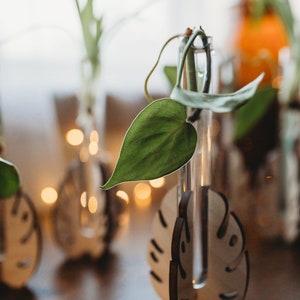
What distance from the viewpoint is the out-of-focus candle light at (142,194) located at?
46.3 inches

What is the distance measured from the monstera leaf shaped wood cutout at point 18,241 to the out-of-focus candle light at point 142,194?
0.45 m

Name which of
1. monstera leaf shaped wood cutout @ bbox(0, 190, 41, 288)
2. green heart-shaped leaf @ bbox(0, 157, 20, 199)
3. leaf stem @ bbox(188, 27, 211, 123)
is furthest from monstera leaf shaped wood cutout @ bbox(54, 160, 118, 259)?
leaf stem @ bbox(188, 27, 211, 123)

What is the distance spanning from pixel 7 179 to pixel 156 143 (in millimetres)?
227

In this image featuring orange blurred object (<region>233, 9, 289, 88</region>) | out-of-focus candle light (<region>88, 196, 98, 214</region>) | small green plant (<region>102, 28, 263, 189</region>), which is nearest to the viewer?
small green plant (<region>102, 28, 263, 189</region>)

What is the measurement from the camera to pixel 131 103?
126 centimetres

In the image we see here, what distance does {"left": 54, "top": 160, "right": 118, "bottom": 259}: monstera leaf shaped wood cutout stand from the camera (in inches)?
33.8

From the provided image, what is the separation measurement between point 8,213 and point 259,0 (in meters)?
0.76

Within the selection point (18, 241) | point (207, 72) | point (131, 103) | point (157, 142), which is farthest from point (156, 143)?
point (131, 103)

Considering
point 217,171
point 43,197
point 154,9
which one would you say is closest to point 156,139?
point 217,171

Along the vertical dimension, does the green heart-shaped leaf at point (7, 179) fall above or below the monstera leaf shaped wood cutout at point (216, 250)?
above

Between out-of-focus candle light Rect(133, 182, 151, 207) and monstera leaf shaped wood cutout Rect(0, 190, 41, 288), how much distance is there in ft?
1.48

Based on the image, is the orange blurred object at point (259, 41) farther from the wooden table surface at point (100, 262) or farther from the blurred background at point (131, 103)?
the wooden table surface at point (100, 262)

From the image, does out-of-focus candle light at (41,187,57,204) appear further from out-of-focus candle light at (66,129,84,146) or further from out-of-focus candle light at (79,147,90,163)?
out-of-focus candle light at (79,147,90,163)

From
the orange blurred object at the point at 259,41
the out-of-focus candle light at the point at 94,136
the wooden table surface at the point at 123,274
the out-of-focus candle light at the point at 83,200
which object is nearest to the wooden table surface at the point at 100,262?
the wooden table surface at the point at 123,274
